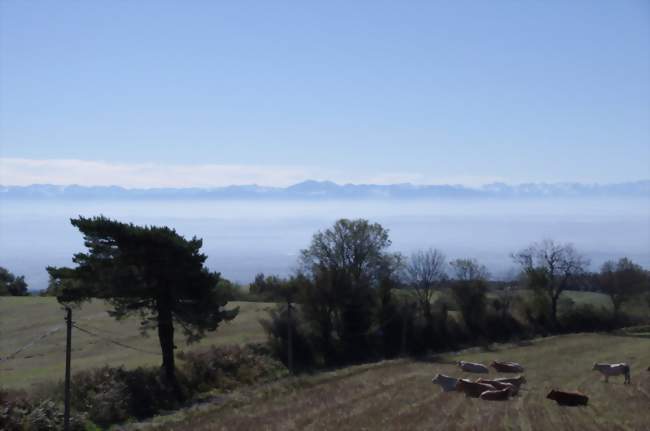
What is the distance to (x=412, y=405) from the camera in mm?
26297

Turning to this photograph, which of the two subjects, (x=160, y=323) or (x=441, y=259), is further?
(x=441, y=259)

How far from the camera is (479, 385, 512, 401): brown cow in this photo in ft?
88.5

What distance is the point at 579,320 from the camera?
72938 mm

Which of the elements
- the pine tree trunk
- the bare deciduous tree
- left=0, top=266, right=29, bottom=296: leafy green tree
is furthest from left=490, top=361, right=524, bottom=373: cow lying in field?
left=0, top=266, right=29, bottom=296: leafy green tree

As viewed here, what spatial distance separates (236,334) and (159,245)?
54.6ft

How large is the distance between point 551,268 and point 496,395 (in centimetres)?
5221

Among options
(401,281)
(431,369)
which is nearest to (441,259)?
(401,281)

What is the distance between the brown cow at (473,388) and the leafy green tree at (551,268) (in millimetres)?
46268

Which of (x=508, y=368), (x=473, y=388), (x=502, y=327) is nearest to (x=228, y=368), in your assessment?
(x=508, y=368)

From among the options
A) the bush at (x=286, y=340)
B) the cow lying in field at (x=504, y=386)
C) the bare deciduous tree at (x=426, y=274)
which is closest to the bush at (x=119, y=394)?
the bush at (x=286, y=340)

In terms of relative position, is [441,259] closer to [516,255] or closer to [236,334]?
[516,255]

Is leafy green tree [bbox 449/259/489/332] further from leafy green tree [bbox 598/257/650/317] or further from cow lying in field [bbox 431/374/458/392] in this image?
cow lying in field [bbox 431/374/458/392]

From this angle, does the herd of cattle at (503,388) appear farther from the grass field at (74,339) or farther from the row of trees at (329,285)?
the grass field at (74,339)

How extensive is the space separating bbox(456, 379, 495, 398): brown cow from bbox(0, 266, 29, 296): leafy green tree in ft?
226
